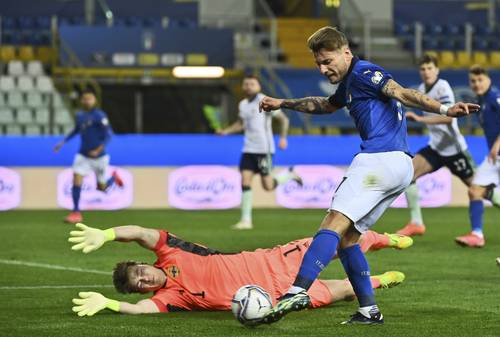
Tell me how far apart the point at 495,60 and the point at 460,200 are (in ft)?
27.6

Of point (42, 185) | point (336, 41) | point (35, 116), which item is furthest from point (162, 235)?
point (35, 116)

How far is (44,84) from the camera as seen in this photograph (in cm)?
2486

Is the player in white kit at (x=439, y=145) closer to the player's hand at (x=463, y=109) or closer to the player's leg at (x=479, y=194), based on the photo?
the player's leg at (x=479, y=194)

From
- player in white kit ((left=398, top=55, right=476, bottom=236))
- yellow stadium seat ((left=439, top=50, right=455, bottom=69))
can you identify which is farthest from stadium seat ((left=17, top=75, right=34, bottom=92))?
player in white kit ((left=398, top=55, right=476, bottom=236))

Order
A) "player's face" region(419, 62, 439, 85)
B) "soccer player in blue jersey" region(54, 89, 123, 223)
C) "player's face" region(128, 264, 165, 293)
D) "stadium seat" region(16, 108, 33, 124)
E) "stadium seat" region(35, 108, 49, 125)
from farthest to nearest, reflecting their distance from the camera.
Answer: "stadium seat" region(35, 108, 49, 125)
"stadium seat" region(16, 108, 33, 124)
"soccer player in blue jersey" region(54, 89, 123, 223)
"player's face" region(419, 62, 439, 85)
"player's face" region(128, 264, 165, 293)

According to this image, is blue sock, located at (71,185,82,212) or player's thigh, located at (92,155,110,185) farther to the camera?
player's thigh, located at (92,155,110,185)

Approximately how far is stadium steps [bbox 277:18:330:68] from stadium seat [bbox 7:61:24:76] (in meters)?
6.59

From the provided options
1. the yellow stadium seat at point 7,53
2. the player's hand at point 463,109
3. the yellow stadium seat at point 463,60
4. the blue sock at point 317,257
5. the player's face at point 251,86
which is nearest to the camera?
the player's hand at point 463,109

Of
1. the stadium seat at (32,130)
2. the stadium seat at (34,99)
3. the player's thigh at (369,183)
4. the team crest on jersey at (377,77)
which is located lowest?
the stadium seat at (32,130)

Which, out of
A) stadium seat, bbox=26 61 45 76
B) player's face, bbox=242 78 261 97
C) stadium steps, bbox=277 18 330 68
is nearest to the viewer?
player's face, bbox=242 78 261 97

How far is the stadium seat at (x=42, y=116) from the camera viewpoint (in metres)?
23.3

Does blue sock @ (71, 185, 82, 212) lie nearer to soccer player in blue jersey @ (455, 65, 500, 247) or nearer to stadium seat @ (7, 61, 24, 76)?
soccer player in blue jersey @ (455, 65, 500, 247)

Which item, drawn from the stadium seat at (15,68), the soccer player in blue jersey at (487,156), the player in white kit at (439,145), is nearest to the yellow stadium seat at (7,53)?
the stadium seat at (15,68)

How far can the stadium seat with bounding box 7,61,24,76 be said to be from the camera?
25.2 meters
